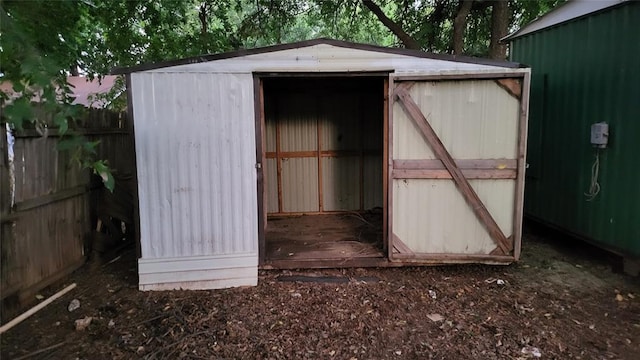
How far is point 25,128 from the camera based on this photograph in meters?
3.44

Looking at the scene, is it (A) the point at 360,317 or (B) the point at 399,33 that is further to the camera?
(B) the point at 399,33

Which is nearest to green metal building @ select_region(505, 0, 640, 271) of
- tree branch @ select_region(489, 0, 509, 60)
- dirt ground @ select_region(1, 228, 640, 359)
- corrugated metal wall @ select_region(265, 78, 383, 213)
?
dirt ground @ select_region(1, 228, 640, 359)

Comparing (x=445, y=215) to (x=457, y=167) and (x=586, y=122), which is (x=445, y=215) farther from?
(x=586, y=122)

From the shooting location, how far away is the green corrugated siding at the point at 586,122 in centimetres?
401

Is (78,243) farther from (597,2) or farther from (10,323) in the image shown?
(597,2)

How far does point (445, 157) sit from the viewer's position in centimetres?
412

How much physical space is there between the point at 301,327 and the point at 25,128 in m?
2.78

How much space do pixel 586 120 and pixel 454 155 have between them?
1.69 meters

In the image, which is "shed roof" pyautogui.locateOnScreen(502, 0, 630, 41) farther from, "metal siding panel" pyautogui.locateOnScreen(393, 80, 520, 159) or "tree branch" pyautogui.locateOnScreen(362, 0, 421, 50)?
"tree branch" pyautogui.locateOnScreen(362, 0, 421, 50)

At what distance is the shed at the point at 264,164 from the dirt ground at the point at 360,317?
283 mm

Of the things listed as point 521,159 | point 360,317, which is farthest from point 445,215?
point 360,317

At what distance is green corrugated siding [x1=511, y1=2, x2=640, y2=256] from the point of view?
4.01m

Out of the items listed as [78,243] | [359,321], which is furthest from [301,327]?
[78,243]

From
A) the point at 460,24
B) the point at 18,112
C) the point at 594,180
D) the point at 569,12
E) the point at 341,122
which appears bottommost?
the point at 594,180
